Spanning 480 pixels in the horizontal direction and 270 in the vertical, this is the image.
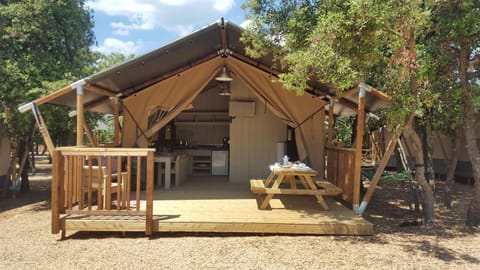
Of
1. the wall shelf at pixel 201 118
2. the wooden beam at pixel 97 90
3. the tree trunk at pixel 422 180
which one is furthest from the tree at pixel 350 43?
the wall shelf at pixel 201 118

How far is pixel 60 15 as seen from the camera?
8.38 meters

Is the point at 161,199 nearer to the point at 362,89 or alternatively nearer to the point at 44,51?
the point at 362,89

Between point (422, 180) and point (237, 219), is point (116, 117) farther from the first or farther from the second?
point (422, 180)

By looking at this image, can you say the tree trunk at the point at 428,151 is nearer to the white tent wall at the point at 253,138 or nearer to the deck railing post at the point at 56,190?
the white tent wall at the point at 253,138

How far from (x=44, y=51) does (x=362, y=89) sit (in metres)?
6.97

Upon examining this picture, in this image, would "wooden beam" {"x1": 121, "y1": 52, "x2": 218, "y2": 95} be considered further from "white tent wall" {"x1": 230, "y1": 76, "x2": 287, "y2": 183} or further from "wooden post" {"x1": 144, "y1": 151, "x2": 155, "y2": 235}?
"wooden post" {"x1": 144, "y1": 151, "x2": 155, "y2": 235}

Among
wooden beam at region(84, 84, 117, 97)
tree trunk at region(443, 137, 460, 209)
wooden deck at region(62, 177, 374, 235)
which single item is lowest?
wooden deck at region(62, 177, 374, 235)

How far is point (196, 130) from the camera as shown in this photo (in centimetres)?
1052

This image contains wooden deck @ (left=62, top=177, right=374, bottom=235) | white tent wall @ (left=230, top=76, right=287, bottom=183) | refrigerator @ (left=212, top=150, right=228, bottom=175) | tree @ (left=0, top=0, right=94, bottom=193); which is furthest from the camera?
refrigerator @ (left=212, top=150, right=228, bottom=175)

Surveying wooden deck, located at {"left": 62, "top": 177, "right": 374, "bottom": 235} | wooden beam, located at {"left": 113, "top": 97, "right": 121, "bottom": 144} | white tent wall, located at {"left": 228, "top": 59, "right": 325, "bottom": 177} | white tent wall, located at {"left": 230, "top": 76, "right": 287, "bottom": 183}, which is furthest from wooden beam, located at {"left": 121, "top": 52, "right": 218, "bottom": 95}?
wooden deck, located at {"left": 62, "top": 177, "right": 374, "bottom": 235}

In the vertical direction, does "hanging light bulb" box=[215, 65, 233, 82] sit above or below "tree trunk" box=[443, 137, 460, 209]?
above

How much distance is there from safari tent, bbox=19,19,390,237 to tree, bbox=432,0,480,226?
0.99 m

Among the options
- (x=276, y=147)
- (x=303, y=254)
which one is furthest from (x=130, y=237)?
(x=276, y=147)

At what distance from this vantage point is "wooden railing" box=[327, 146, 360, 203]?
18.4ft
